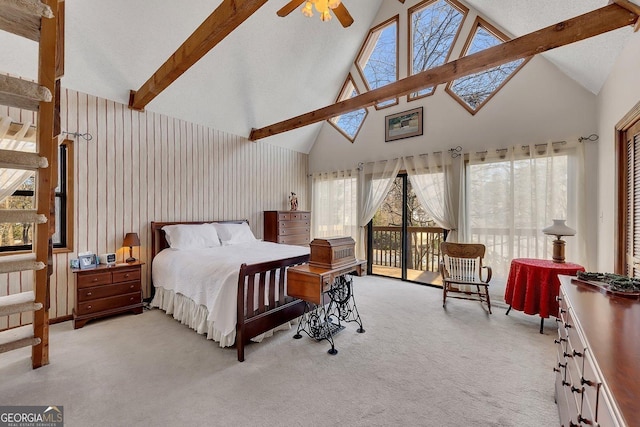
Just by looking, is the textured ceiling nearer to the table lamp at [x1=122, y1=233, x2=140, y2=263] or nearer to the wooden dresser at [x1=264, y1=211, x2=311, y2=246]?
the wooden dresser at [x1=264, y1=211, x2=311, y2=246]

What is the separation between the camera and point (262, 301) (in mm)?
2621

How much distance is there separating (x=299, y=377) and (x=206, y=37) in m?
2.95

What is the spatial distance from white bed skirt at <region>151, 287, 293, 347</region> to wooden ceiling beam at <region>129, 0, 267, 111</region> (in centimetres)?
244

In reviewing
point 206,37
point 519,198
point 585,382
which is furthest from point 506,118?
point 206,37

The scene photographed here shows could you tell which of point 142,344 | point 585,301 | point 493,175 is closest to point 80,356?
point 142,344

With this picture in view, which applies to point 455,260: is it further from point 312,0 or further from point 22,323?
point 22,323

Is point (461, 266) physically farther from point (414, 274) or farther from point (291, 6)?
point (291, 6)

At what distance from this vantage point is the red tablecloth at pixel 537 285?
2779mm

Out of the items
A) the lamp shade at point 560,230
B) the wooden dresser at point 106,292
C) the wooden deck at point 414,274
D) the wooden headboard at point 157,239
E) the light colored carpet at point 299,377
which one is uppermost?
the lamp shade at point 560,230

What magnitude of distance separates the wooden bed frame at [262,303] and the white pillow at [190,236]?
1.65m

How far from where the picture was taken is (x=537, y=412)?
1.71m

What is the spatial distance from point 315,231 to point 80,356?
14.5 feet

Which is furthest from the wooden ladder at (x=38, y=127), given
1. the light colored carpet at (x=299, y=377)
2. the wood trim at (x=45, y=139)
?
the light colored carpet at (x=299, y=377)

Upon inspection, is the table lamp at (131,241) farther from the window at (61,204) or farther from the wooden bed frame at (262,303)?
the wooden bed frame at (262,303)
